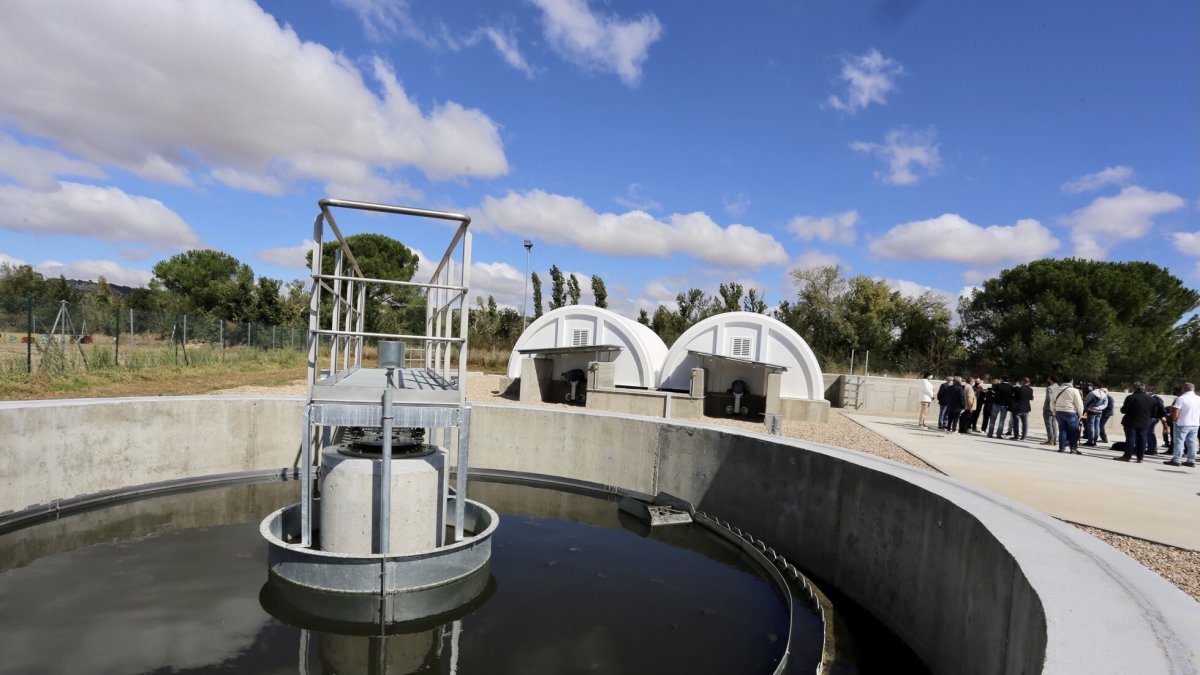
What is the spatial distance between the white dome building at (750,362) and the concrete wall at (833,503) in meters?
9.95

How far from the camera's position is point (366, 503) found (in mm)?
6219

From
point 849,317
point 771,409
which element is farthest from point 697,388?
point 849,317

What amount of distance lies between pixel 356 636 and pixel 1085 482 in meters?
10.4

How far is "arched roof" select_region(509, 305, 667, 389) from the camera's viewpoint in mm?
21812

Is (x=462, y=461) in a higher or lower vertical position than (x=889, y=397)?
higher

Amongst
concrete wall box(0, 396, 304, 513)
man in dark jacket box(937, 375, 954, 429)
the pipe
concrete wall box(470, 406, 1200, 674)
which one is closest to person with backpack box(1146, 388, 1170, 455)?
man in dark jacket box(937, 375, 954, 429)

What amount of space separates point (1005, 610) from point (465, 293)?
5295 mm

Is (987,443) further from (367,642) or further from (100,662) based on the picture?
(100,662)

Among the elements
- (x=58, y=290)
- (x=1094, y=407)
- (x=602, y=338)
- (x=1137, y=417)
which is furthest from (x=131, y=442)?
(x=58, y=290)

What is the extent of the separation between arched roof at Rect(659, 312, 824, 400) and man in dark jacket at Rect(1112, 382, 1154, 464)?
→ 878 cm

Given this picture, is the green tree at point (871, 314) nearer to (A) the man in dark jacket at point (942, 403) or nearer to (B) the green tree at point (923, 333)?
(B) the green tree at point (923, 333)

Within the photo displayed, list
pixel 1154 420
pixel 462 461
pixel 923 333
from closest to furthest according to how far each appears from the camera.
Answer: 1. pixel 462 461
2. pixel 1154 420
3. pixel 923 333

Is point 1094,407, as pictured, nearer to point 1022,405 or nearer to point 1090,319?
point 1022,405

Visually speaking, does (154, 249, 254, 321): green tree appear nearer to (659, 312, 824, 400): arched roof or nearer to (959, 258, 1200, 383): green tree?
(659, 312, 824, 400): arched roof
